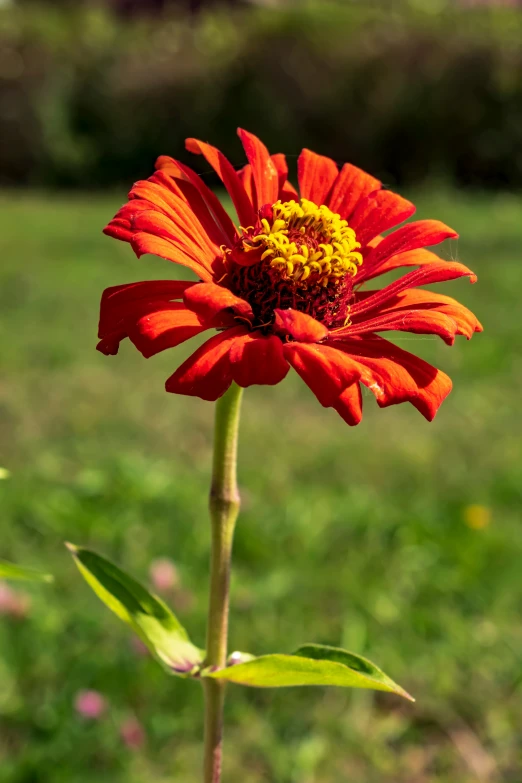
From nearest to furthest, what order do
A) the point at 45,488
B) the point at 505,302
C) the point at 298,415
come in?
the point at 45,488, the point at 298,415, the point at 505,302

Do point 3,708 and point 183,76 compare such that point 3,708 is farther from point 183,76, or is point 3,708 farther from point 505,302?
point 183,76

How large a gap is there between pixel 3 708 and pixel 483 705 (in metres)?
0.84

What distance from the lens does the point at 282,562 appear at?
191 cm

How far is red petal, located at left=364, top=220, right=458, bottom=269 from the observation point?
0.80 m

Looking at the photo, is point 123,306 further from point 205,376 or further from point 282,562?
point 282,562

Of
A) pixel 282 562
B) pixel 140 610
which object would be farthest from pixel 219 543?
pixel 282 562

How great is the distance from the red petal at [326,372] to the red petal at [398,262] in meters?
0.19

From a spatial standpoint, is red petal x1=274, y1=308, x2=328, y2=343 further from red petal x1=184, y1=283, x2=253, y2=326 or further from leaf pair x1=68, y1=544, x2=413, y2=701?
leaf pair x1=68, y1=544, x2=413, y2=701

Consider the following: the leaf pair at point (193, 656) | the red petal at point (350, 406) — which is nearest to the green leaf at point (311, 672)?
the leaf pair at point (193, 656)

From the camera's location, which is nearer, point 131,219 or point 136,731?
point 131,219

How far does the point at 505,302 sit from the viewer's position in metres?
3.86

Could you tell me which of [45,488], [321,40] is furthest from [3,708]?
[321,40]

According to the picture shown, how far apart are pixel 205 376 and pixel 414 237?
0.27 metres

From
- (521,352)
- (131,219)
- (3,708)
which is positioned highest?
(131,219)
